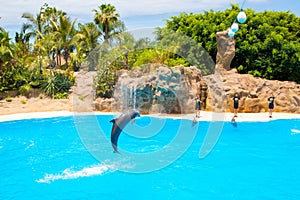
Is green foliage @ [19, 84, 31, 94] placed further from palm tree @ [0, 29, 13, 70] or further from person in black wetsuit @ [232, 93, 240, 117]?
person in black wetsuit @ [232, 93, 240, 117]

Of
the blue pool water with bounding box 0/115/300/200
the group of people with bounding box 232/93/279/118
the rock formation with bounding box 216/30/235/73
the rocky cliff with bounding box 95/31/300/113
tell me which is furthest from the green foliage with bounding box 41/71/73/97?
the group of people with bounding box 232/93/279/118

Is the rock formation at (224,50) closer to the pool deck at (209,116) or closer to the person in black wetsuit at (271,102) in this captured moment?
the person in black wetsuit at (271,102)

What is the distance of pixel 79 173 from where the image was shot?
29.0ft

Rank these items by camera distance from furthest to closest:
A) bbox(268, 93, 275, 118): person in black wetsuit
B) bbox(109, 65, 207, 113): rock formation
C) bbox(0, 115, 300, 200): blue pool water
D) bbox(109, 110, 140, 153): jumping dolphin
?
bbox(109, 65, 207, 113): rock formation, bbox(268, 93, 275, 118): person in black wetsuit, bbox(0, 115, 300, 200): blue pool water, bbox(109, 110, 140, 153): jumping dolphin

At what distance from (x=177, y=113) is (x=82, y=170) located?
9332 millimetres

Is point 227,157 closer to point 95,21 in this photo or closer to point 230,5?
point 230,5

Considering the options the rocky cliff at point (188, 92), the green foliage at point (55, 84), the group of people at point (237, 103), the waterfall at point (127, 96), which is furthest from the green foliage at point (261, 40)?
the green foliage at point (55, 84)

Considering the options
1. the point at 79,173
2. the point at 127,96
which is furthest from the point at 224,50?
the point at 79,173

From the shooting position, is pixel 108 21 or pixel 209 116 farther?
pixel 108 21

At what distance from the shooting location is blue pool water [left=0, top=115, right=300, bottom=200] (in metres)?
7.70

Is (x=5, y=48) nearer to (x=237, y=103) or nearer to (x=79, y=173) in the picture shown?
(x=79, y=173)

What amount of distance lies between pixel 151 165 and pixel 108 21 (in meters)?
21.8

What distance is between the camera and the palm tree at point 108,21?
1142 inches

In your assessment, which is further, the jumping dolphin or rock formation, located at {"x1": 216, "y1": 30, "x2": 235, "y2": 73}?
rock formation, located at {"x1": 216, "y1": 30, "x2": 235, "y2": 73}
